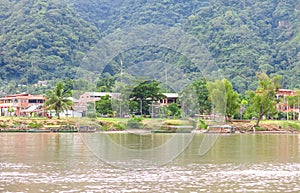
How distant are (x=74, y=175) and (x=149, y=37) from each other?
19346 mm

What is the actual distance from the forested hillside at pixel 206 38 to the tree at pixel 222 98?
105ft

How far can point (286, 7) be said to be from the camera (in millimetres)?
133375

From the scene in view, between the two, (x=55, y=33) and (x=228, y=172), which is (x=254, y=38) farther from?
(x=228, y=172)

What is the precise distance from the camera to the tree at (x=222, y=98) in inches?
1909

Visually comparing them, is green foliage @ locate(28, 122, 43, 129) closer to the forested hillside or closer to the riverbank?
the riverbank

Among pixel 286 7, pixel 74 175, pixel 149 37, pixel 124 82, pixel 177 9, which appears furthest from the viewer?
pixel 177 9

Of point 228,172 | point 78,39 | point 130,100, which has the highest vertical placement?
point 78,39

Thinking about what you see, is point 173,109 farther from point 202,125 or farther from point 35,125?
point 35,125

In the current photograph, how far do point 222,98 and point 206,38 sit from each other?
5926 centimetres

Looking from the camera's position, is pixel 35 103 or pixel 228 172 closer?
pixel 228 172

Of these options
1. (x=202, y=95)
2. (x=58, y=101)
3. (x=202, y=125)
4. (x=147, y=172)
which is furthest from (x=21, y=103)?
(x=147, y=172)

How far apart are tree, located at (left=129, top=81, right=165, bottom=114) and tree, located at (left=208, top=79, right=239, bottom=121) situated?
484 cm

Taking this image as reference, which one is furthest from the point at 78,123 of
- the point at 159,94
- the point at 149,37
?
the point at 149,37

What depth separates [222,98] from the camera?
5172 cm
